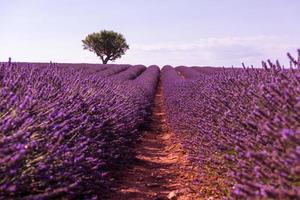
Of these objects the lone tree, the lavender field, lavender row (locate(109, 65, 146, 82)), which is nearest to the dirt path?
the lavender field

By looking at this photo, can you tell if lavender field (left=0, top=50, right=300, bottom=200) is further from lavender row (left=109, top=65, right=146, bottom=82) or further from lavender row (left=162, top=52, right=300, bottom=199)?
lavender row (left=109, top=65, right=146, bottom=82)

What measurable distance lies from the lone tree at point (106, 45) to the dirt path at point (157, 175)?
47534 mm

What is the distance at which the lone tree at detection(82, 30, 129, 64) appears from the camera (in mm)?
56625

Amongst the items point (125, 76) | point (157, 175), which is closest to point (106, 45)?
point (125, 76)

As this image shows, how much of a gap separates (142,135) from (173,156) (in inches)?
82.0

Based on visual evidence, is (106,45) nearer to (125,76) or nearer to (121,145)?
(125,76)

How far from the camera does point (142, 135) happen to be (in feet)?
32.2

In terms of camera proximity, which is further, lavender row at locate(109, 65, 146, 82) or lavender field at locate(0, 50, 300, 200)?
lavender row at locate(109, 65, 146, 82)

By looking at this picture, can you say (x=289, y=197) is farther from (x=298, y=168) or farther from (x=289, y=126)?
(x=289, y=126)

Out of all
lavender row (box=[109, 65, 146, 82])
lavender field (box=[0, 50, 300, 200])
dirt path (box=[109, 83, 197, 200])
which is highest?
lavender field (box=[0, 50, 300, 200])

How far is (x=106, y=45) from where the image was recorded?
56625 mm

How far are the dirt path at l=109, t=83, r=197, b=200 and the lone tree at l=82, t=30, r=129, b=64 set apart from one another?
47534mm

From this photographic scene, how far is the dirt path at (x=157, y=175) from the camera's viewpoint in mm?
5395

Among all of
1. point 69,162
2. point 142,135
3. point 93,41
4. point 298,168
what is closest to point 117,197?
point 69,162
